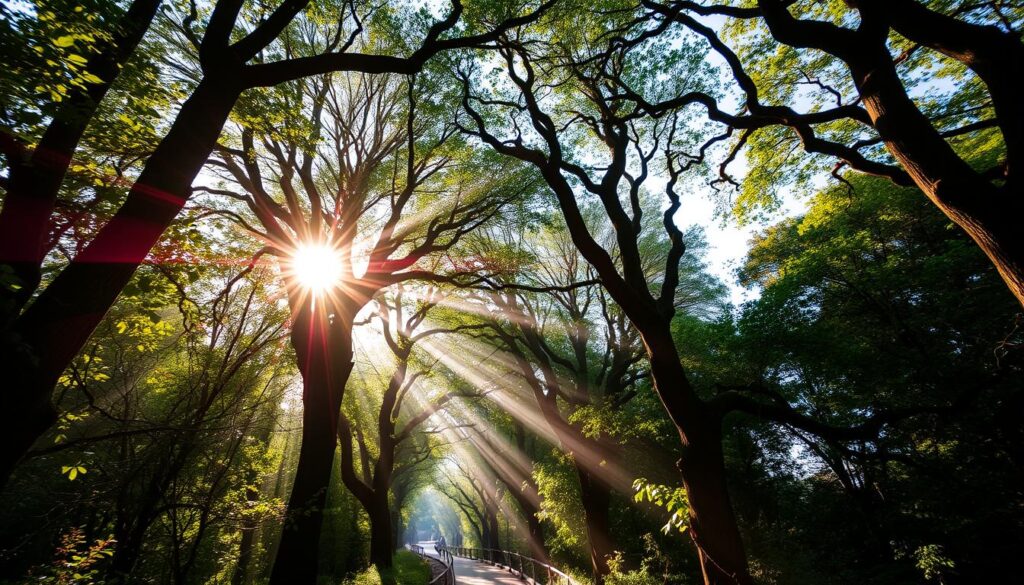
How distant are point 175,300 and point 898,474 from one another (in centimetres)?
1699

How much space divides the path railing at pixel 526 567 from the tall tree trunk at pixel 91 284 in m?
9.94

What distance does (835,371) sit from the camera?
431 inches

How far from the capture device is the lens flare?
7.83 meters

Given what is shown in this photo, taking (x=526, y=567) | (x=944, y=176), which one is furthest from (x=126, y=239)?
(x=526, y=567)

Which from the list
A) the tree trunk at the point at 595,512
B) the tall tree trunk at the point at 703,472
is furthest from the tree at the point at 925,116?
the tree trunk at the point at 595,512

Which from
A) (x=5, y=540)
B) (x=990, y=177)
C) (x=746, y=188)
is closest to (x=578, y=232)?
(x=990, y=177)

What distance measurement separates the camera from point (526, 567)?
21641mm

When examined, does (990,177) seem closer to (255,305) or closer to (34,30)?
(34,30)

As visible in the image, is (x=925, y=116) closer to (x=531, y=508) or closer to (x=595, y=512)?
(x=595, y=512)

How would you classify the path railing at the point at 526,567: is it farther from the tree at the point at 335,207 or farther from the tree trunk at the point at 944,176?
the tree trunk at the point at 944,176

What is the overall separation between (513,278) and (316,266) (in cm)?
662

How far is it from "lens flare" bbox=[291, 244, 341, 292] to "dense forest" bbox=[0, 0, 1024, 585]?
0.21 feet

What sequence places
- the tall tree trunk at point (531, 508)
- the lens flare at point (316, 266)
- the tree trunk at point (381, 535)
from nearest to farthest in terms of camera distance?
the lens flare at point (316, 266), the tree trunk at point (381, 535), the tall tree trunk at point (531, 508)

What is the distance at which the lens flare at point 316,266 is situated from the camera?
308 inches
